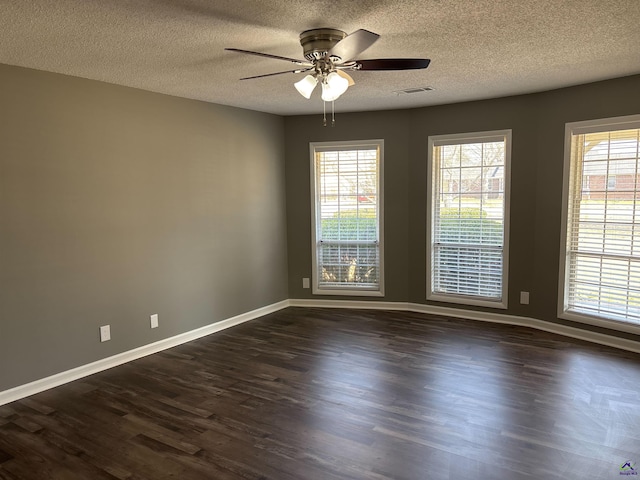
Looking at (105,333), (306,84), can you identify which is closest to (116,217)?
(105,333)

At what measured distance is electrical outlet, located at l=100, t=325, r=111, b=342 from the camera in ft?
12.8

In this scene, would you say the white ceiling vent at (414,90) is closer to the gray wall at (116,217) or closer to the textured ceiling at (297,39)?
the textured ceiling at (297,39)

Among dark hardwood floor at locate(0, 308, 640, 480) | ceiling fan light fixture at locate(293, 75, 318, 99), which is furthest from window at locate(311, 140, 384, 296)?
ceiling fan light fixture at locate(293, 75, 318, 99)

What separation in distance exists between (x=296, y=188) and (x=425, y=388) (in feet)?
10.7

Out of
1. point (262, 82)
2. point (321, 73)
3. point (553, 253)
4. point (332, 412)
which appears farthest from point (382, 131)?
point (332, 412)

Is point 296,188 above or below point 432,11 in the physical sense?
below

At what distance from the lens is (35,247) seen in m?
3.42

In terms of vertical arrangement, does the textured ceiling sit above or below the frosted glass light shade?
above

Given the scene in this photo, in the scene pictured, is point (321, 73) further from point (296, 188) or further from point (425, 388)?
point (296, 188)

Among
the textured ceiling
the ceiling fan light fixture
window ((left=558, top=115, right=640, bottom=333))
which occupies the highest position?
the textured ceiling

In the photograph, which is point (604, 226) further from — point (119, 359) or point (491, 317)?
point (119, 359)

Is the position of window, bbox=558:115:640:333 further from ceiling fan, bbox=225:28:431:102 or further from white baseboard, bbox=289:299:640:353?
ceiling fan, bbox=225:28:431:102

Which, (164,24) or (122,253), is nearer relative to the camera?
(164,24)

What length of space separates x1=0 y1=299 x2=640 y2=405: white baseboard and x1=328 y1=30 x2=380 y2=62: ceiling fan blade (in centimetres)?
319
